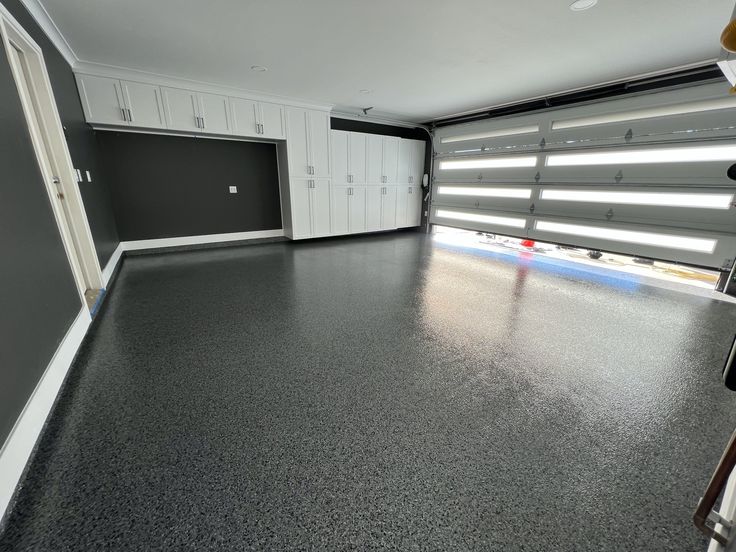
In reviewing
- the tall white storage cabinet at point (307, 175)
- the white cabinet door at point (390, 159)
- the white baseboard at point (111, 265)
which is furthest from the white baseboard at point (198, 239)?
the white cabinet door at point (390, 159)

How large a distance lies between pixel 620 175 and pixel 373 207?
419 cm

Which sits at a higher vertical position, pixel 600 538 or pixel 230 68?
A: pixel 230 68

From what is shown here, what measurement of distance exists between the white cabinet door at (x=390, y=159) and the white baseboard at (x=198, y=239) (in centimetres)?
264

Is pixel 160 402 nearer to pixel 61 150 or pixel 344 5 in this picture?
pixel 61 150

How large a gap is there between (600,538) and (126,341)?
115 inches

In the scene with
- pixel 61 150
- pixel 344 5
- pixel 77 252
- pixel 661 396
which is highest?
pixel 344 5

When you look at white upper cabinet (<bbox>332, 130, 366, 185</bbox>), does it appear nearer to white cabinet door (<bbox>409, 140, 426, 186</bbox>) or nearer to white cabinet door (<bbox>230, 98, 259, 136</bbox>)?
white cabinet door (<bbox>409, 140, 426, 186</bbox>)

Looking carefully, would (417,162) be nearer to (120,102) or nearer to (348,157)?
(348,157)

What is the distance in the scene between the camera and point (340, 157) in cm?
573

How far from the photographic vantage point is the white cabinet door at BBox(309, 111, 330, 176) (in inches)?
205

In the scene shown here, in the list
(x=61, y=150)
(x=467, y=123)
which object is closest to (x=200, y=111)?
(x=61, y=150)

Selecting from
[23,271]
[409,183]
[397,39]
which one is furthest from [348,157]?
[23,271]

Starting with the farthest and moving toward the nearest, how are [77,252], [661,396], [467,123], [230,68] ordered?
1. [467,123]
2. [230,68]
3. [77,252]
4. [661,396]

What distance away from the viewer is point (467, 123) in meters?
5.67
